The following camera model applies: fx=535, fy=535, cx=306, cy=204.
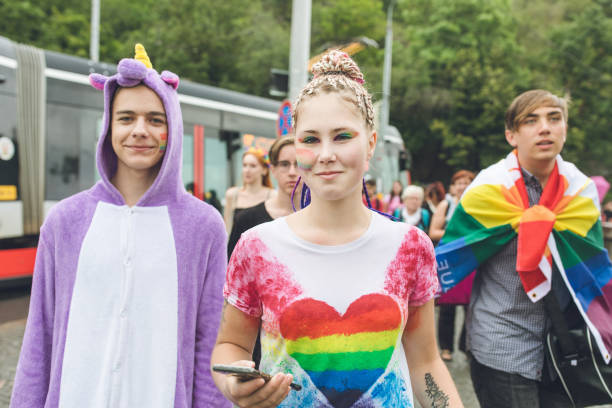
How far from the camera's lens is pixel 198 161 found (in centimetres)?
972

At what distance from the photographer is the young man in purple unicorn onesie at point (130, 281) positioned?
1814 millimetres

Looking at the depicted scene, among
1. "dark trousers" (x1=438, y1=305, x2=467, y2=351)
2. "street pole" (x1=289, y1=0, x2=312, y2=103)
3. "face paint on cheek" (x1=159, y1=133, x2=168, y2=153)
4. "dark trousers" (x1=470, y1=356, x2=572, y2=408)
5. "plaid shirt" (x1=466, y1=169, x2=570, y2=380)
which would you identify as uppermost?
"street pole" (x1=289, y1=0, x2=312, y2=103)

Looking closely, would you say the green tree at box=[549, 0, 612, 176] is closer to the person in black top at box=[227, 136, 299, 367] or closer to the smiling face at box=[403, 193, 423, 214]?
the smiling face at box=[403, 193, 423, 214]

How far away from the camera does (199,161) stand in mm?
9742

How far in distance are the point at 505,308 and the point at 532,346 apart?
0.21 m

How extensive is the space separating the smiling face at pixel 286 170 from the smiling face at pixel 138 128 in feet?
5.08

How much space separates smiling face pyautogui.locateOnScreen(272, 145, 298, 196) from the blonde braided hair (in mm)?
1970

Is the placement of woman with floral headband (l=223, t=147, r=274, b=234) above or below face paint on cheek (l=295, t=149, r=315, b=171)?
below

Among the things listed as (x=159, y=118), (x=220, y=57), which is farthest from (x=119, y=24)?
(x=159, y=118)

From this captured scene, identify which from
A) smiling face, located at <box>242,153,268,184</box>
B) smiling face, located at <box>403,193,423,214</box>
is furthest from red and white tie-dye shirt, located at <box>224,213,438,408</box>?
smiling face, located at <box>403,193,423,214</box>

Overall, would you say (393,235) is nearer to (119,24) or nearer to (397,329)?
(397,329)

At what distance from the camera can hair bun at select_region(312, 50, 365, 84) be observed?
59.8 inches

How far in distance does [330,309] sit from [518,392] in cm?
158

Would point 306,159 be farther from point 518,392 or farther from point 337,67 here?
point 518,392
